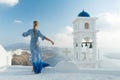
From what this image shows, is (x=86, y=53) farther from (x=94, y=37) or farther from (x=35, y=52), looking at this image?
(x=35, y=52)

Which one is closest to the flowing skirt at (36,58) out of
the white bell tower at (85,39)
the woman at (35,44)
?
the woman at (35,44)

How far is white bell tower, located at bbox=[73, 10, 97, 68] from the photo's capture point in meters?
14.2

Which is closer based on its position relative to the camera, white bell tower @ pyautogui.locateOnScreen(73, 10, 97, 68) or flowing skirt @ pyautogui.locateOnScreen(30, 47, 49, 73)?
flowing skirt @ pyautogui.locateOnScreen(30, 47, 49, 73)

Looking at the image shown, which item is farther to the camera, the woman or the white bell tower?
the white bell tower

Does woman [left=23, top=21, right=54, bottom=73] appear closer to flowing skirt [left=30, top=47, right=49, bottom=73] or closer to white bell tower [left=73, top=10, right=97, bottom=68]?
flowing skirt [left=30, top=47, right=49, bottom=73]

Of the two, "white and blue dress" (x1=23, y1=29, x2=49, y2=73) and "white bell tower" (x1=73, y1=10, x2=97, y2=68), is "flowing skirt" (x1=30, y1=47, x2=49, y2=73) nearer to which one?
"white and blue dress" (x1=23, y1=29, x2=49, y2=73)

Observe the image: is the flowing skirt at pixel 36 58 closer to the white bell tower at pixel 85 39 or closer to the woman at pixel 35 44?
the woman at pixel 35 44

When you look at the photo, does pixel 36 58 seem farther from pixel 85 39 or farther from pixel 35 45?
pixel 85 39

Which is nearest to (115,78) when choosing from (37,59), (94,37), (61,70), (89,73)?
(89,73)

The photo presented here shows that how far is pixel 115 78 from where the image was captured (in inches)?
246

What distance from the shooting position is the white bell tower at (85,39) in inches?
560

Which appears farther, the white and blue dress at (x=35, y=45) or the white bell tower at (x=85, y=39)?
the white bell tower at (x=85, y=39)

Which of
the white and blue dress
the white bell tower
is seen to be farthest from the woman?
the white bell tower

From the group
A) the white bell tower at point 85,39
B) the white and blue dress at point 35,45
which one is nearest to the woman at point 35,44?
the white and blue dress at point 35,45
